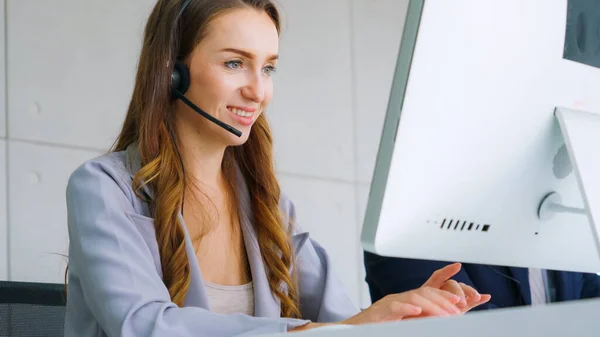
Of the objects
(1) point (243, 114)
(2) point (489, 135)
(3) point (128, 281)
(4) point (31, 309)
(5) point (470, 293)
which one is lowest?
(4) point (31, 309)

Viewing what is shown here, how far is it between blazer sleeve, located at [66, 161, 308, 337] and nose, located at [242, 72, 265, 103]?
1.02 ft

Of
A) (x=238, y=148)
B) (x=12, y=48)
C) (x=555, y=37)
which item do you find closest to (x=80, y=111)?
(x=12, y=48)

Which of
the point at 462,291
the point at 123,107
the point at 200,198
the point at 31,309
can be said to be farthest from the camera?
the point at 123,107

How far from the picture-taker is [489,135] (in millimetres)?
1146

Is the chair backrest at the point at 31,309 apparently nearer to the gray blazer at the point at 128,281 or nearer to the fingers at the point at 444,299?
the gray blazer at the point at 128,281

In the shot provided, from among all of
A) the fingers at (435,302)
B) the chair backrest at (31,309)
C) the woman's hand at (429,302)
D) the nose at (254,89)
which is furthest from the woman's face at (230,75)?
the fingers at (435,302)

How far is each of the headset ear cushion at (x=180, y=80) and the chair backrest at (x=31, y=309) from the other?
1.39ft

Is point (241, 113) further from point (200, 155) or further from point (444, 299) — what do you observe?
point (444, 299)

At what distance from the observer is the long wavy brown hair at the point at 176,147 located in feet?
5.42

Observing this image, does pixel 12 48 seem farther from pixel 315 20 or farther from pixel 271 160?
pixel 315 20

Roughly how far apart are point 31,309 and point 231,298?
0.34 metres

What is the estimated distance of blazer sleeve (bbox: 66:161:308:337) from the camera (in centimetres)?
131

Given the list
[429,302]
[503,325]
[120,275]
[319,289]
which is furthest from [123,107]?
[503,325]

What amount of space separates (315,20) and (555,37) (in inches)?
92.2
